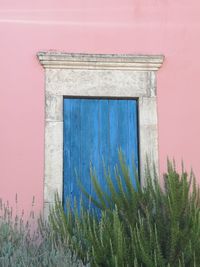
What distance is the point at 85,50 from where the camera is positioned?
20.8ft

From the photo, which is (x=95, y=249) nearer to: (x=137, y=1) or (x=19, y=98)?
(x=19, y=98)

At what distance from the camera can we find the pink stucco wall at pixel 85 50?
19.9ft

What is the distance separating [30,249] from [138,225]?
108 cm

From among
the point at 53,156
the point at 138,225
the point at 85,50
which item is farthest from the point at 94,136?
the point at 138,225

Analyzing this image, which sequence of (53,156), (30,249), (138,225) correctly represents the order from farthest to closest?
(53,156)
(138,225)
(30,249)

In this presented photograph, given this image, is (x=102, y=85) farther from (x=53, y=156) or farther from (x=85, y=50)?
(x=53, y=156)

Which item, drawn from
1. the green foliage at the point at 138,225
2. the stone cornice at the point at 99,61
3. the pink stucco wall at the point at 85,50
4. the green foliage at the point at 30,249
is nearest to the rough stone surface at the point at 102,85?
the stone cornice at the point at 99,61

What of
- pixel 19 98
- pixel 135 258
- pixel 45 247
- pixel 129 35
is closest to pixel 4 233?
pixel 45 247

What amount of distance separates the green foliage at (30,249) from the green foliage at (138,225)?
14 cm

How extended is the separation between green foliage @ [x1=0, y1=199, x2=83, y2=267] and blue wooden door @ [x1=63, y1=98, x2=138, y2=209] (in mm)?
870

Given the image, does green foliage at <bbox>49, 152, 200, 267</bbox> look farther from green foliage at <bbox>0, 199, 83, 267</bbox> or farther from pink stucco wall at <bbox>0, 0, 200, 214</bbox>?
pink stucco wall at <bbox>0, 0, 200, 214</bbox>

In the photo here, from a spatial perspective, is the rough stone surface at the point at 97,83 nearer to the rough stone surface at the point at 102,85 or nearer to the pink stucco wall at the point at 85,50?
the rough stone surface at the point at 102,85

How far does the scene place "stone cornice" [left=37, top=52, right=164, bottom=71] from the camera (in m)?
6.22

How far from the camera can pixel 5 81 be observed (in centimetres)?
621
